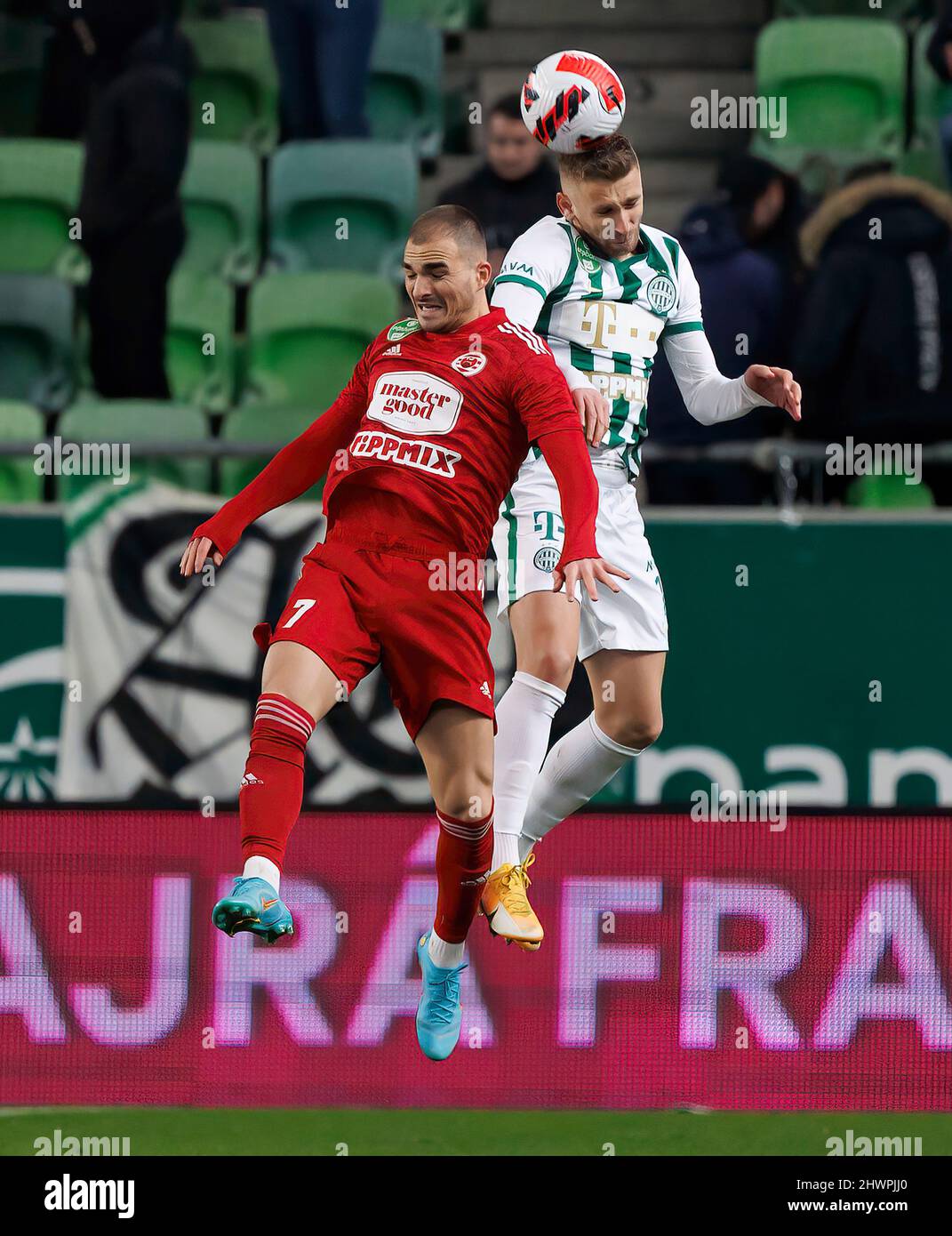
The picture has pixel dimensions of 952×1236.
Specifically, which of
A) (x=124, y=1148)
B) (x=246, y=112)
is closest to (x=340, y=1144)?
(x=124, y=1148)

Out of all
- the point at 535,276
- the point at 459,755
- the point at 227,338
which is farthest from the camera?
the point at 227,338

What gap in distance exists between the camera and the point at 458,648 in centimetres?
473

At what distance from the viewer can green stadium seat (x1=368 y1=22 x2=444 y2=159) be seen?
10352 mm

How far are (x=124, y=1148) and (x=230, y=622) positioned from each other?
7.57 feet

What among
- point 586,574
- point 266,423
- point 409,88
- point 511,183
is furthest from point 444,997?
point 409,88

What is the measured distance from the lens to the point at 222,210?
9.95m

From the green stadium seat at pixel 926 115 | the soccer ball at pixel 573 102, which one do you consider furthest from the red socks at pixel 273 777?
the green stadium seat at pixel 926 115

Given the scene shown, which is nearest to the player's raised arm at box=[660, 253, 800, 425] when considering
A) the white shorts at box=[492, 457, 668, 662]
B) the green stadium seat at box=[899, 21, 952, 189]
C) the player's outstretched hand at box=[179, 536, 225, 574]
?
the white shorts at box=[492, 457, 668, 662]

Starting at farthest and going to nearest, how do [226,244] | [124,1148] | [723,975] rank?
[226,244] → [723,975] → [124,1148]

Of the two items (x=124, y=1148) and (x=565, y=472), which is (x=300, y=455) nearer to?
(x=565, y=472)

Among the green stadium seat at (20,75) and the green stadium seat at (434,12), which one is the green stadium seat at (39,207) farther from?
the green stadium seat at (434,12)

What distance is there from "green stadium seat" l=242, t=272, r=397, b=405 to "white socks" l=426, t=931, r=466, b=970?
4.43 meters

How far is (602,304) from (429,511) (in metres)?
0.76

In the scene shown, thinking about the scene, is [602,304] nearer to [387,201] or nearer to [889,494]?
[889,494]
